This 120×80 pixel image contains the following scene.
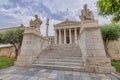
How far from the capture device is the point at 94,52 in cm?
570

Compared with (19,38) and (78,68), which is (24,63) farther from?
(19,38)

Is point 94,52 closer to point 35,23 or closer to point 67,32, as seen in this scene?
point 35,23

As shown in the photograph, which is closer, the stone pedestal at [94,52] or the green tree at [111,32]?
the stone pedestal at [94,52]

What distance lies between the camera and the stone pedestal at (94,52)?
5315 millimetres

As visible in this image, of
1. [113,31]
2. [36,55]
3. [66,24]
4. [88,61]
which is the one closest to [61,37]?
[66,24]

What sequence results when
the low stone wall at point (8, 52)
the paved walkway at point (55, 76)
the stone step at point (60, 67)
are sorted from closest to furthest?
the paved walkway at point (55, 76) → the stone step at point (60, 67) → the low stone wall at point (8, 52)

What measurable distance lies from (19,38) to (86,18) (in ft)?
32.4

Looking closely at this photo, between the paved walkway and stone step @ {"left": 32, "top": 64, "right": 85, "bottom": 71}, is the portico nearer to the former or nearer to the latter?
stone step @ {"left": 32, "top": 64, "right": 85, "bottom": 71}

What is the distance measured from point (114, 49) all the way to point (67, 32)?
23768 mm

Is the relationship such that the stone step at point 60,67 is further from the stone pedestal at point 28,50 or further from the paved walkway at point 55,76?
the paved walkway at point 55,76

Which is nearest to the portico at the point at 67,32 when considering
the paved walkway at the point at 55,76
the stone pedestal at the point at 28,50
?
the stone pedestal at the point at 28,50

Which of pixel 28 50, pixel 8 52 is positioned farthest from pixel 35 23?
pixel 8 52

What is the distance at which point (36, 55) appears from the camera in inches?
310

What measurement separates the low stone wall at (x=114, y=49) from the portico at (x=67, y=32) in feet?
65.8
